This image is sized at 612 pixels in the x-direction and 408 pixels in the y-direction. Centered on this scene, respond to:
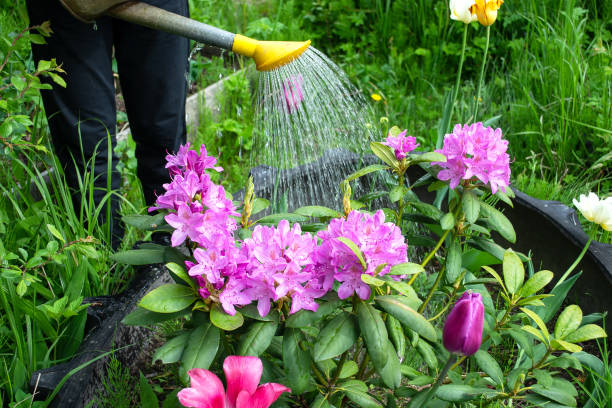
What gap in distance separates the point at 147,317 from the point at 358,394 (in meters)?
0.41

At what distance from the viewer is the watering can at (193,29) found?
1.47 metres

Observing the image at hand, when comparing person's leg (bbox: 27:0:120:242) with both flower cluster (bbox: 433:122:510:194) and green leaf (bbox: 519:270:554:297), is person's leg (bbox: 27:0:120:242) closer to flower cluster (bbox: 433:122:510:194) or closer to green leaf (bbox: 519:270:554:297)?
flower cluster (bbox: 433:122:510:194)

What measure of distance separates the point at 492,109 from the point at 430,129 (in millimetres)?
325

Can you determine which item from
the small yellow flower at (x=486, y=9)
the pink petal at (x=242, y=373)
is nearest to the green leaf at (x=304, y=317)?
the pink petal at (x=242, y=373)

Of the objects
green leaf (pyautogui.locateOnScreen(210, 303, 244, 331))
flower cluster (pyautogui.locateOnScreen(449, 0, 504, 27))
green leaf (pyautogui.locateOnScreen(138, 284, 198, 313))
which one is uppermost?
flower cluster (pyautogui.locateOnScreen(449, 0, 504, 27))

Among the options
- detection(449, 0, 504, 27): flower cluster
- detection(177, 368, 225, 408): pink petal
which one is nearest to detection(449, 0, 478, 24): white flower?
detection(449, 0, 504, 27): flower cluster

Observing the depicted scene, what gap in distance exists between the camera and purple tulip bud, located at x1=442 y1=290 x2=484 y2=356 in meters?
0.83

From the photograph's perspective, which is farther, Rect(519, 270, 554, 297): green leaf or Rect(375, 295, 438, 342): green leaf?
Rect(519, 270, 554, 297): green leaf

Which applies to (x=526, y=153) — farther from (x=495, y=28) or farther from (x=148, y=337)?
(x=148, y=337)

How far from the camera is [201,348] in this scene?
0.97m

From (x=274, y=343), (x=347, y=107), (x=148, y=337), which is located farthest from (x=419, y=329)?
(x=347, y=107)

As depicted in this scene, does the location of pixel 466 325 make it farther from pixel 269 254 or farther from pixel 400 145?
pixel 400 145

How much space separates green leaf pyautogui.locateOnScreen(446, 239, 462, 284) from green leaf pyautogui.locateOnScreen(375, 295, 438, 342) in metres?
0.35

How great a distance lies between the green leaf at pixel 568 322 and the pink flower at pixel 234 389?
616 millimetres
